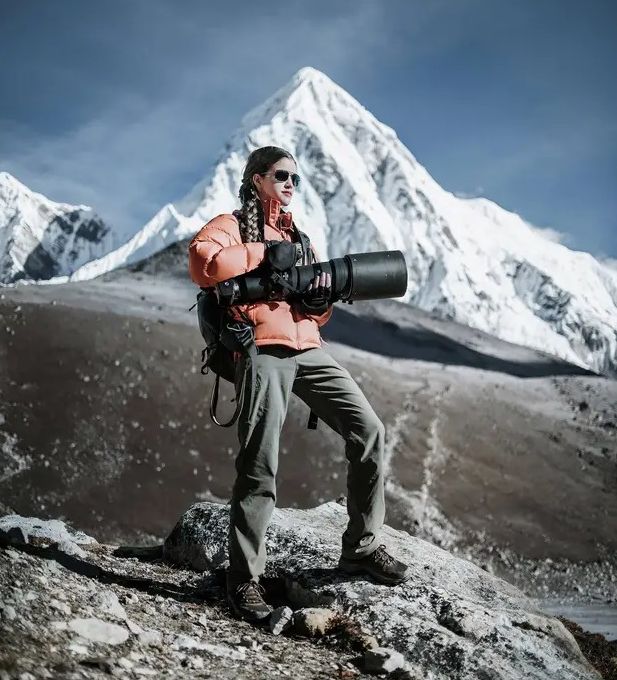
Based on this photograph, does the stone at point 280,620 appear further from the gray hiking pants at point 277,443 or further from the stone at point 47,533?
the stone at point 47,533

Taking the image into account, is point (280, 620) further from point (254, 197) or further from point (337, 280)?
point (254, 197)

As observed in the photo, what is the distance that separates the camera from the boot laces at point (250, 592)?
3.83 m

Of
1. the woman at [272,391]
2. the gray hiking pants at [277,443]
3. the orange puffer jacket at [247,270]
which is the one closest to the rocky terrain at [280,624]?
the woman at [272,391]

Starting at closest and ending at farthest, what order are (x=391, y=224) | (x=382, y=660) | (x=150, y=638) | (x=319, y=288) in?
(x=150, y=638) → (x=382, y=660) → (x=319, y=288) → (x=391, y=224)

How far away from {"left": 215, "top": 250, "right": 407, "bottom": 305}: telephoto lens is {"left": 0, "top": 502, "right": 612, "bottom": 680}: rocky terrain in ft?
5.82

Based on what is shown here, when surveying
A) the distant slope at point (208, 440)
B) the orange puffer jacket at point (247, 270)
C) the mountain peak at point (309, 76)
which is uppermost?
the mountain peak at point (309, 76)

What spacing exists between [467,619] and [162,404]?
777 inches

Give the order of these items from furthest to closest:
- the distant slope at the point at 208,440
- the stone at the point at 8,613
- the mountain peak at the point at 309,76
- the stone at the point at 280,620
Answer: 1. the mountain peak at the point at 309,76
2. the distant slope at the point at 208,440
3. the stone at the point at 280,620
4. the stone at the point at 8,613

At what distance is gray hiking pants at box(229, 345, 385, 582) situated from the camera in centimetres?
387

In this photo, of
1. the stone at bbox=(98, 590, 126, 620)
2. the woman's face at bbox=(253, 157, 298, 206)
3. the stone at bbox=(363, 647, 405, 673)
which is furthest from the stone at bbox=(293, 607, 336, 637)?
the woman's face at bbox=(253, 157, 298, 206)

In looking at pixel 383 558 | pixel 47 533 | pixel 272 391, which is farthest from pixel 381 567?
pixel 47 533

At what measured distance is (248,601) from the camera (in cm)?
383

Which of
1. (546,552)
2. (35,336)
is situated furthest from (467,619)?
(35,336)

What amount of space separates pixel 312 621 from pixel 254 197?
8.40 feet
